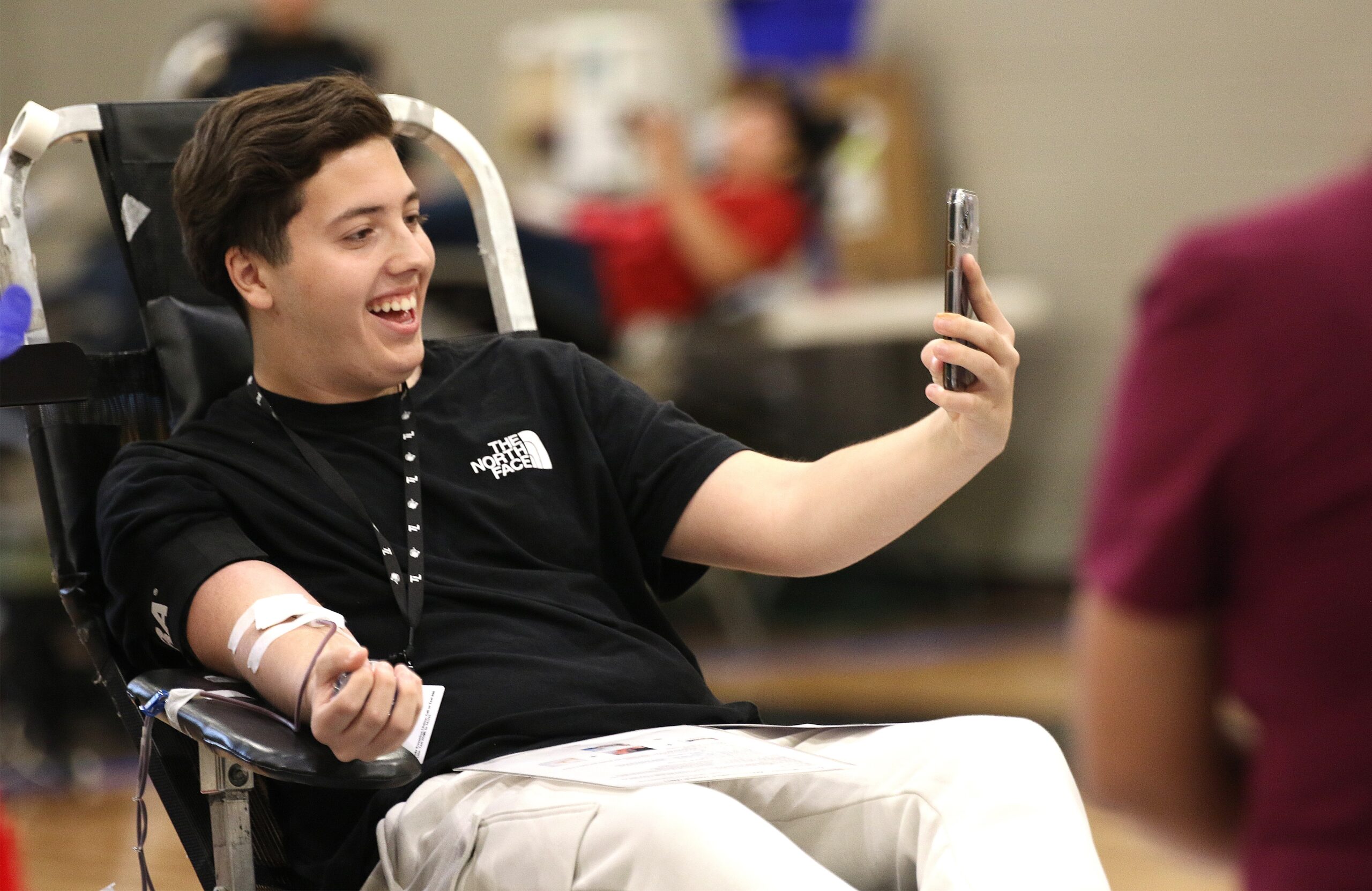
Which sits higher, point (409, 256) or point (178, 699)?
point (409, 256)

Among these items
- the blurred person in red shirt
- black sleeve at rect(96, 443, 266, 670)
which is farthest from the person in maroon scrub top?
the blurred person in red shirt

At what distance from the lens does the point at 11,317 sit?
1421mm

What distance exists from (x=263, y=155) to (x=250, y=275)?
0.50ft

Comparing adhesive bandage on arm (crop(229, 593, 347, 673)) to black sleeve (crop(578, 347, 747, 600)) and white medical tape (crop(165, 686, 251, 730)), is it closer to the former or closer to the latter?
white medical tape (crop(165, 686, 251, 730))

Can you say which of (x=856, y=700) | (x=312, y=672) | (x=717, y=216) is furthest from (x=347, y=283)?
(x=717, y=216)

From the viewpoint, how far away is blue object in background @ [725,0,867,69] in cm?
485

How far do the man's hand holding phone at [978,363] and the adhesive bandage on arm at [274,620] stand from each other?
60 cm

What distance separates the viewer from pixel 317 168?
1.64 meters

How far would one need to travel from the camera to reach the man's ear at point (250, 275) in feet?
5.54

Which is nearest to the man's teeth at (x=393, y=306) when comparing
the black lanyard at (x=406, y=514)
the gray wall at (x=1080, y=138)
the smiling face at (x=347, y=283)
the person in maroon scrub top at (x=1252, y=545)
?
the smiling face at (x=347, y=283)

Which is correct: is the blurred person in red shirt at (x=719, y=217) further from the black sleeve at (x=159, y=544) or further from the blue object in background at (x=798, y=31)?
the black sleeve at (x=159, y=544)

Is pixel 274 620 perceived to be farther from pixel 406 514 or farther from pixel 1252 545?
pixel 1252 545

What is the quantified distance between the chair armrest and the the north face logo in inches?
16.4

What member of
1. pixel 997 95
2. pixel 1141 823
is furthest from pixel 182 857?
pixel 997 95
